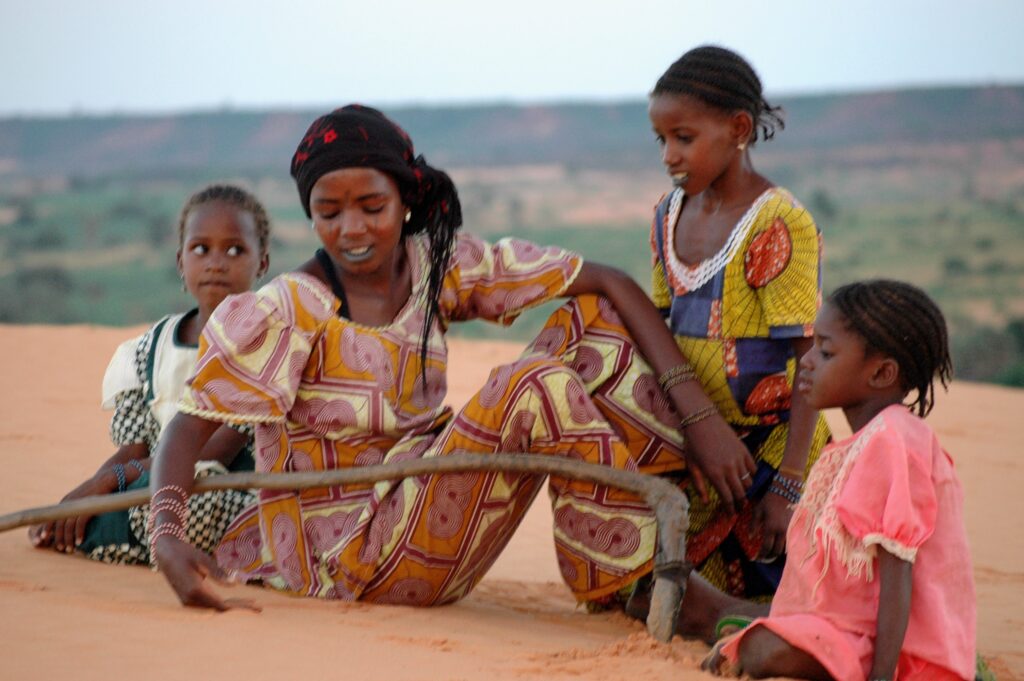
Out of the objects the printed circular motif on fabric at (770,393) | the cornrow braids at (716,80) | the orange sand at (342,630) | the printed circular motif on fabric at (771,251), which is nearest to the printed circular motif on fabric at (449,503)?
the orange sand at (342,630)

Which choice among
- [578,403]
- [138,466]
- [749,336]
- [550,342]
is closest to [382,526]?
[578,403]

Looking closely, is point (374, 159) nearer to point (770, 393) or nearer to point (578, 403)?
point (578, 403)

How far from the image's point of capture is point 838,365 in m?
3.54

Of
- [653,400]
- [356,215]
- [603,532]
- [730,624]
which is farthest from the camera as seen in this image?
[653,400]

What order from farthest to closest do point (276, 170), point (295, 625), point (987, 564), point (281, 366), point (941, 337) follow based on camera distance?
point (276, 170) → point (987, 564) → point (281, 366) → point (295, 625) → point (941, 337)

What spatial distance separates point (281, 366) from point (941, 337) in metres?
1.81

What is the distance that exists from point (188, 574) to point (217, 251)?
1565 mm

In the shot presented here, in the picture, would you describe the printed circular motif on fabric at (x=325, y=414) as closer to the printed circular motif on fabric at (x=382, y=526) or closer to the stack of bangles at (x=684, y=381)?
the printed circular motif on fabric at (x=382, y=526)

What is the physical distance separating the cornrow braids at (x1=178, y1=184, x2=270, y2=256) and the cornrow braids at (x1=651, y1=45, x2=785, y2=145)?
63.5 inches

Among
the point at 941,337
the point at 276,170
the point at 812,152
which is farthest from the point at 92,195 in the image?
the point at 941,337

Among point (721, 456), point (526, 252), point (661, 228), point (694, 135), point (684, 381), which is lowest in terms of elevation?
point (721, 456)

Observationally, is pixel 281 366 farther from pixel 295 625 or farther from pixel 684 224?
pixel 684 224

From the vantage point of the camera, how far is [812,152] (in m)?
35.7

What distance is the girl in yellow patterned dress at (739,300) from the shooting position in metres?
4.33
